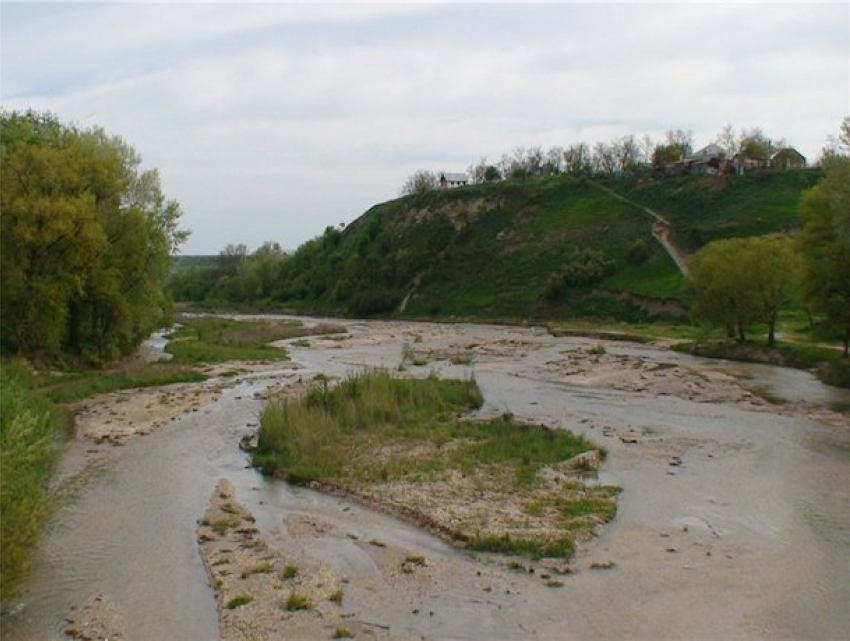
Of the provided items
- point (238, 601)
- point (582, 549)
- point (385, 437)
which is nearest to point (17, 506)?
point (238, 601)

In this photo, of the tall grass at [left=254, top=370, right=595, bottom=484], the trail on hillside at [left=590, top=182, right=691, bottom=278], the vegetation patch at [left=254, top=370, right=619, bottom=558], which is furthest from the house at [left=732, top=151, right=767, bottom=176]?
the vegetation patch at [left=254, top=370, right=619, bottom=558]

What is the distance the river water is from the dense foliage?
42.1 feet

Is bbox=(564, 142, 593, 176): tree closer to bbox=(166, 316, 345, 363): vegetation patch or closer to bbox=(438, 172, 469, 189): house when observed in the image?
bbox=(438, 172, 469, 189): house

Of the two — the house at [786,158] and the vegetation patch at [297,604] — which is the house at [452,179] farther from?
the vegetation patch at [297,604]

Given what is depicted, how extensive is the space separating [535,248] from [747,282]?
60365 millimetres

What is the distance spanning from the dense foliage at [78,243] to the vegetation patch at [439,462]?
1563 centimetres

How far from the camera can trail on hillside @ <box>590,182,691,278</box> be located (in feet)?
287

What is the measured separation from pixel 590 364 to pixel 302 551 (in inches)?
1304

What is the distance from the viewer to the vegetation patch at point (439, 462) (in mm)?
17484

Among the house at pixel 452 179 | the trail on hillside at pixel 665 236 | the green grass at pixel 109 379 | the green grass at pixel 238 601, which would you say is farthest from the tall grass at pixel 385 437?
the house at pixel 452 179

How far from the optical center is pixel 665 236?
96.8 m

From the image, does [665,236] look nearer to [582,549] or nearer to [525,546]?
[582,549]

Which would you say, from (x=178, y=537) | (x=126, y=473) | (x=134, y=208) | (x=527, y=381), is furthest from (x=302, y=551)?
(x=134, y=208)

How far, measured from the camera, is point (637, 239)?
314ft
